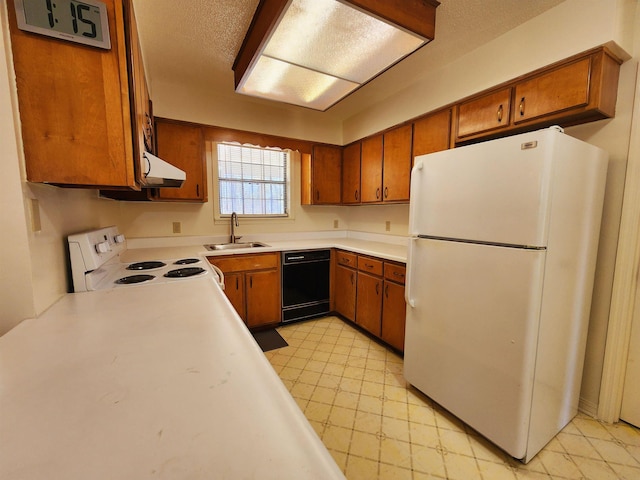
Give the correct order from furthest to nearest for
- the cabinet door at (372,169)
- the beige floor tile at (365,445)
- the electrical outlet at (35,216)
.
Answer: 1. the cabinet door at (372,169)
2. the beige floor tile at (365,445)
3. the electrical outlet at (35,216)

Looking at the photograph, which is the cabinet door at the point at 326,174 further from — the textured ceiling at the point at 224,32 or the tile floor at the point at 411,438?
the tile floor at the point at 411,438

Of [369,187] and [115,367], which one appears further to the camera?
[369,187]

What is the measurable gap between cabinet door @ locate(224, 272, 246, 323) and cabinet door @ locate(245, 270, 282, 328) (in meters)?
0.05

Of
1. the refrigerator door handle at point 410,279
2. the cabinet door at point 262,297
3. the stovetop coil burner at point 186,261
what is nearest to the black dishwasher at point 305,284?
the cabinet door at point 262,297

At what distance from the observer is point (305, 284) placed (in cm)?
301

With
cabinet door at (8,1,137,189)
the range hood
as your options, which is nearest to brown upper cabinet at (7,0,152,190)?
cabinet door at (8,1,137,189)

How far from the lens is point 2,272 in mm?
918

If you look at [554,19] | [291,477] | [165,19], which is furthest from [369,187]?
[291,477]

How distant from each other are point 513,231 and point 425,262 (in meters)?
0.55

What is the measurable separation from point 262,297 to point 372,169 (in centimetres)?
180

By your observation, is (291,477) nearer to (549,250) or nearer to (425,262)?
(549,250)

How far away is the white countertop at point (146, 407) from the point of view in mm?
408

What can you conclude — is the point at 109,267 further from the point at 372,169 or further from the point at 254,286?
the point at 372,169

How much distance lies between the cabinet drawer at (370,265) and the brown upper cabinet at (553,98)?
1.29m
